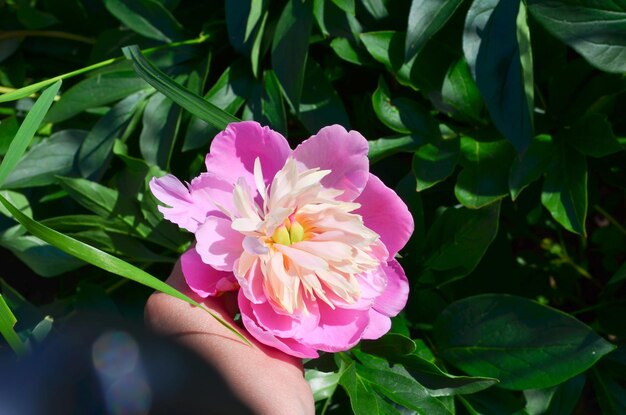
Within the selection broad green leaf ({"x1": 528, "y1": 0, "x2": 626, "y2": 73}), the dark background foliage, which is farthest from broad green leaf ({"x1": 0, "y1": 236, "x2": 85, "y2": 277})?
broad green leaf ({"x1": 528, "y1": 0, "x2": 626, "y2": 73})

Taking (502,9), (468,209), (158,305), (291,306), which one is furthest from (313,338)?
(502,9)

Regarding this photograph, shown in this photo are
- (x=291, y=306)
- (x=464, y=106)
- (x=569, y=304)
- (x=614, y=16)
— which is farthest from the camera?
(x=569, y=304)

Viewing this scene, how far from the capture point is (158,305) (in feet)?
2.61

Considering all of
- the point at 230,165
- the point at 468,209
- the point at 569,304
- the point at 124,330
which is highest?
the point at 230,165

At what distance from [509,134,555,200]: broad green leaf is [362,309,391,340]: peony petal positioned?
22 cm

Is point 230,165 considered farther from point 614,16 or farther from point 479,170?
point 614,16

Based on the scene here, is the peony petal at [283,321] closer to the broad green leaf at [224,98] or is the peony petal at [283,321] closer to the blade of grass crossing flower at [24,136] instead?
the blade of grass crossing flower at [24,136]

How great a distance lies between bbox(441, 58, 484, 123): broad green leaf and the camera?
97 cm

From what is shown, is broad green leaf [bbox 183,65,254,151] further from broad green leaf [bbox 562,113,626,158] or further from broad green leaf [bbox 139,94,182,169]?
broad green leaf [bbox 562,113,626,158]

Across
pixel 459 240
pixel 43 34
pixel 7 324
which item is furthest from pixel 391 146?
pixel 43 34

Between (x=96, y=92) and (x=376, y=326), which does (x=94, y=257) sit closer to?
(x=376, y=326)

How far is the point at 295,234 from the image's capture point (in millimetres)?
733

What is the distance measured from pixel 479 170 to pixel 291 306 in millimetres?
349

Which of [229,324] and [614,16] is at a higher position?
[614,16]
